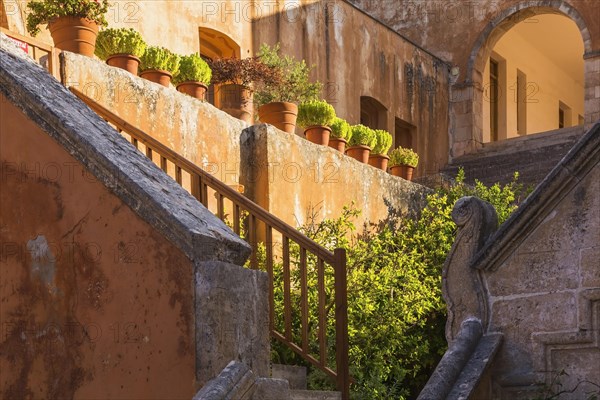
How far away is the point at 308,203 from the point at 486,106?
34.1ft

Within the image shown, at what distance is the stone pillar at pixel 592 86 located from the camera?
17.8m

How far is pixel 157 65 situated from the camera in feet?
33.1

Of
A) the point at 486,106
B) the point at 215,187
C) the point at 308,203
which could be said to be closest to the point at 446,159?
the point at 486,106

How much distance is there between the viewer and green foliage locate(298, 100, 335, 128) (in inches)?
484

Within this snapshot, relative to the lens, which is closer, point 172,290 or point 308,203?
point 172,290

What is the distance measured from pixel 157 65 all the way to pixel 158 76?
0.32 feet

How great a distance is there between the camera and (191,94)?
35.0 ft

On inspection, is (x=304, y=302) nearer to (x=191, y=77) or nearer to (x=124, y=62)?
(x=124, y=62)

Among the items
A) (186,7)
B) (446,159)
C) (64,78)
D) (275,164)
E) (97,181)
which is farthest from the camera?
(446,159)

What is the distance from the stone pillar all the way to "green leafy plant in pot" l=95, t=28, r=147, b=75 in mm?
9687

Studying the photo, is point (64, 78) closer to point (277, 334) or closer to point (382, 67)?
point (277, 334)

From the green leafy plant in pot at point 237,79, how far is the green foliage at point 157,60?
Answer: 68.1 inches

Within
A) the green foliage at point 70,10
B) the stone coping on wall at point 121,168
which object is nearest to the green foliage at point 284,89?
the green foliage at point 70,10

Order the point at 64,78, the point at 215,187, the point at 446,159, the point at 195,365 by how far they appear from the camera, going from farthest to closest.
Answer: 1. the point at 446,159
2. the point at 64,78
3. the point at 215,187
4. the point at 195,365
